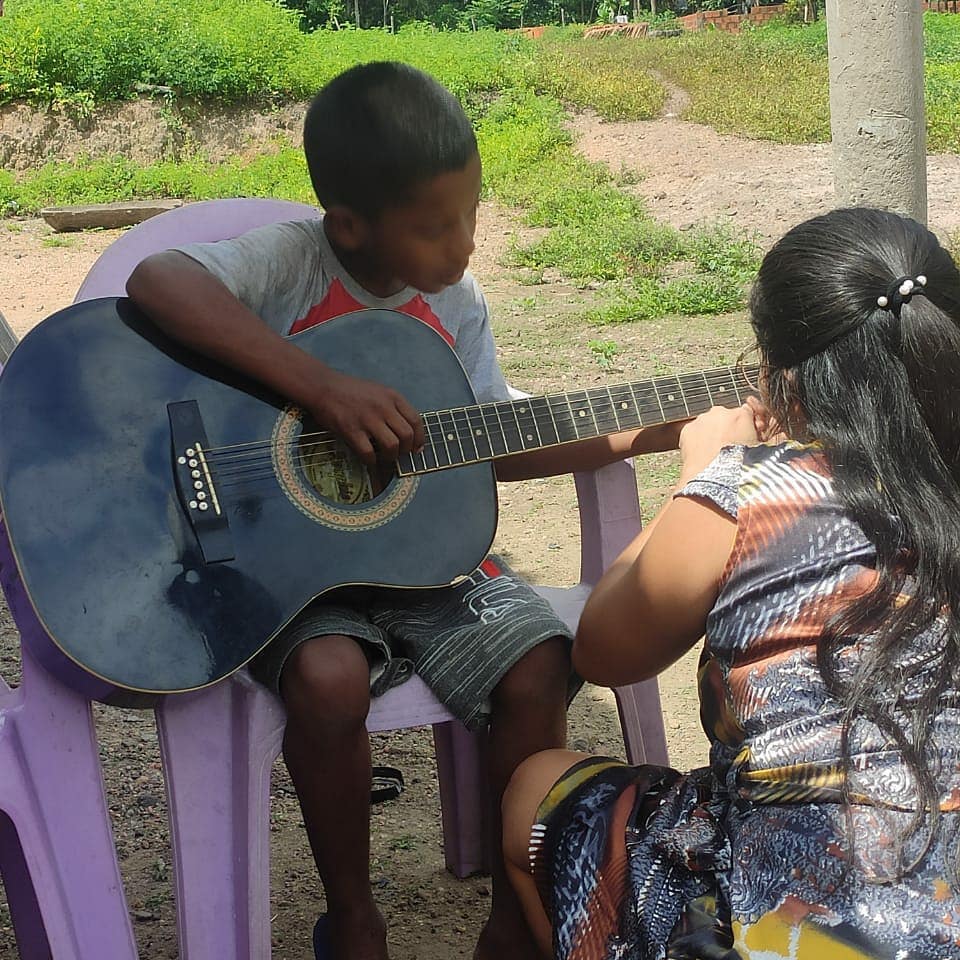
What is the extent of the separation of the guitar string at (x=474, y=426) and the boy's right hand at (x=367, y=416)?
47 millimetres

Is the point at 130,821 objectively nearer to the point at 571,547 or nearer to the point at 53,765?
the point at 53,765

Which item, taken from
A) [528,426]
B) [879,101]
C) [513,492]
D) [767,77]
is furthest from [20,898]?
[767,77]

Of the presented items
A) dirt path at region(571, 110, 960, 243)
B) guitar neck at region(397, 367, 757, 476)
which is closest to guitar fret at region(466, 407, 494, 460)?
guitar neck at region(397, 367, 757, 476)

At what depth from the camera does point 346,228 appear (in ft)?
7.66

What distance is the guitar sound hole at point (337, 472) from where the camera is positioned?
2.11 m

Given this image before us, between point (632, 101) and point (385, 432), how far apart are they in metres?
11.4

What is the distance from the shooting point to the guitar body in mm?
1913

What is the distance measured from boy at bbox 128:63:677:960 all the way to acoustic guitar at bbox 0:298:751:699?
6 centimetres

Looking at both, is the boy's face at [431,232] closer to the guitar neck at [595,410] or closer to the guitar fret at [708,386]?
the guitar neck at [595,410]

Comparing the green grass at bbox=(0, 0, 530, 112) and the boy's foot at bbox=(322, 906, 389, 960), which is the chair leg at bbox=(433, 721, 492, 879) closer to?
the boy's foot at bbox=(322, 906, 389, 960)

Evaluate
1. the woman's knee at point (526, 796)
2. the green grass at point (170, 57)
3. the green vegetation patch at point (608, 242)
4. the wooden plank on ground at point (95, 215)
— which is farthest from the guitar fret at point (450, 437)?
the green grass at point (170, 57)

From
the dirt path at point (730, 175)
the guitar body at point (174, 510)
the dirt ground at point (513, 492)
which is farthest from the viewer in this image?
the dirt path at point (730, 175)

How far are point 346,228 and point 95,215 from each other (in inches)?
336

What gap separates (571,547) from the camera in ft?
14.5
